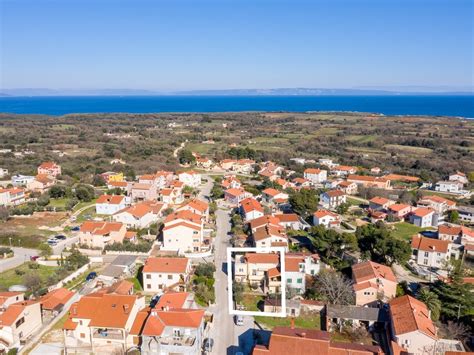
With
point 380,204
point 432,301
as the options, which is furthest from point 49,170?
point 432,301

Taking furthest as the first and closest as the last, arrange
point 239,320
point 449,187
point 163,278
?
point 449,187 < point 163,278 < point 239,320

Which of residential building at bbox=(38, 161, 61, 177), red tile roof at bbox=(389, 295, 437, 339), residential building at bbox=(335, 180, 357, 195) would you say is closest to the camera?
red tile roof at bbox=(389, 295, 437, 339)

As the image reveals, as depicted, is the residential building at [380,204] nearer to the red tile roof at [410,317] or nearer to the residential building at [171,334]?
the red tile roof at [410,317]

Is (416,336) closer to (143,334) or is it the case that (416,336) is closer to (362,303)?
(362,303)

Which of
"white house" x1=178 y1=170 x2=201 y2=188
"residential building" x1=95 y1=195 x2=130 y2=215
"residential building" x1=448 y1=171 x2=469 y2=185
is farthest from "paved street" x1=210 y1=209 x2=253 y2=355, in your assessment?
"residential building" x1=448 y1=171 x2=469 y2=185

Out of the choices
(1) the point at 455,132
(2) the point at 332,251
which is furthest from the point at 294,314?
(1) the point at 455,132

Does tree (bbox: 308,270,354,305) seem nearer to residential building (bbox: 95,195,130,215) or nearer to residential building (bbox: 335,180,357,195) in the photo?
residential building (bbox: 95,195,130,215)

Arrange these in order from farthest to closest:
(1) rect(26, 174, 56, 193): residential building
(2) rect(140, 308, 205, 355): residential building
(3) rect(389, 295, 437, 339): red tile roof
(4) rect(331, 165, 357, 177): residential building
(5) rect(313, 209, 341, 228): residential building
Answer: (4) rect(331, 165, 357, 177): residential building, (1) rect(26, 174, 56, 193): residential building, (5) rect(313, 209, 341, 228): residential building, (3) rect(389, 295, 437, 339): red tile roof, (2) rect(140, 308, 205, 355): residential building

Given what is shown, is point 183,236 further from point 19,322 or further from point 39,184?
point 39,184
